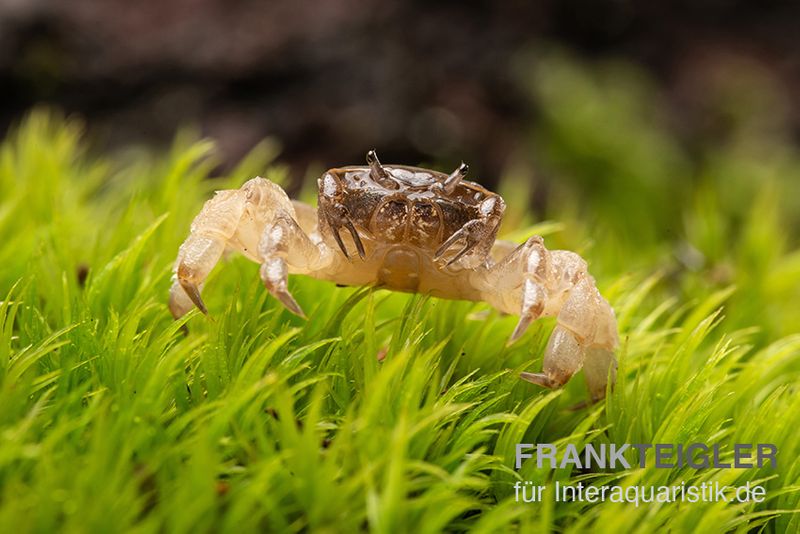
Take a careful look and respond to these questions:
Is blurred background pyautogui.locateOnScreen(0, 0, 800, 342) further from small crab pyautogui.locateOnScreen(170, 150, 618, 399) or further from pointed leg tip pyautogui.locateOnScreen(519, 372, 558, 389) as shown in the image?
pointed leg tip pyautogui.locateOnScreen(519, 372, 558, 389)

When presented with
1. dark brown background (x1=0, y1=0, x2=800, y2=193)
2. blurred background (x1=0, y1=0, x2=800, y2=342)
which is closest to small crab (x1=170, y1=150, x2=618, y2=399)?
blurred background (x1=0, y1=0, x2=800, y2=342)

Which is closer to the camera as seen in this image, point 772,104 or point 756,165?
point 756,165

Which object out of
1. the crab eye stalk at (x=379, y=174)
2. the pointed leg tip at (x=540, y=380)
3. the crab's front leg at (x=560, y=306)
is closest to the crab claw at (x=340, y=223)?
the crab eye stalk at (x=379, y=174)

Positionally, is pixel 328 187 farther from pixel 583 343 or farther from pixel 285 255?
pixel 583 343

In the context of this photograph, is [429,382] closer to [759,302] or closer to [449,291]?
[449,291]

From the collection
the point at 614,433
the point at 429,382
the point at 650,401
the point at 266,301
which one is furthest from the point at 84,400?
the point at 650,401

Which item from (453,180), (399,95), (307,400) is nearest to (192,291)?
(307,400)

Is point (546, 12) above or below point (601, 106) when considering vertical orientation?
above

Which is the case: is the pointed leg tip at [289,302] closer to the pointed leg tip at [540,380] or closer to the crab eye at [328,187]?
the crab eye at [328,187]
